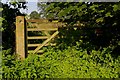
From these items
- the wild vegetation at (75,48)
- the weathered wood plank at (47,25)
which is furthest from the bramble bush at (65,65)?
the weathered wood plank at (47,25)

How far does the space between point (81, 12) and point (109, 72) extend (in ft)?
5.61

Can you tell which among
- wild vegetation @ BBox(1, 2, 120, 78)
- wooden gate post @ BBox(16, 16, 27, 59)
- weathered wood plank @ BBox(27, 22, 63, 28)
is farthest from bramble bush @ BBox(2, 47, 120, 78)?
weathered wood plank @ BBox(27, 22, 63, 28)

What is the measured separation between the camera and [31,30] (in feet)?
28.9

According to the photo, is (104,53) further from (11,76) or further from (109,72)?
(11,76)

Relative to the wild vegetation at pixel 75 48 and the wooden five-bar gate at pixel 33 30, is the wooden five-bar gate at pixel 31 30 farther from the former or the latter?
the wild vegetation at pixel 75 48

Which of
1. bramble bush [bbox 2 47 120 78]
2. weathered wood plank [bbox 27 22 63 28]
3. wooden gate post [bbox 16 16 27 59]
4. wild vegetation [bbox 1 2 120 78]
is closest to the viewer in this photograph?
wild vegetation [bbox 1 2 120 78]

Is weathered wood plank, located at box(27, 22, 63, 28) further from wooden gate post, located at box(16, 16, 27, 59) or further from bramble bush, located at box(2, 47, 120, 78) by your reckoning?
bramble bush, located at box(2, 47, 120, 78)

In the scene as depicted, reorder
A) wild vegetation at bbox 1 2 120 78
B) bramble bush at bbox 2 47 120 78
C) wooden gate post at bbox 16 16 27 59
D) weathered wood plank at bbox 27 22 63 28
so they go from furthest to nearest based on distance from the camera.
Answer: weathered wood plank at bbox 27 22 63 28 → wooden gate post at bbox 16 16 27 59 → bramble bush at bbox 2 47 120 78 → wild vegetation at bbox 1 2 120 78

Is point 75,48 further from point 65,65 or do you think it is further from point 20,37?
point 20,37

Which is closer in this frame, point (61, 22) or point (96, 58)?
point (96, 58)

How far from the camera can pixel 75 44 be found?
882cm

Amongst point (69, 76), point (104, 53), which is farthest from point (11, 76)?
point (104, 53)

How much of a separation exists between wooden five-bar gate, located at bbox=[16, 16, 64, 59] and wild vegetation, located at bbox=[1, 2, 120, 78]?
0.72 feet

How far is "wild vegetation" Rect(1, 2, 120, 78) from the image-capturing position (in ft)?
20.0
